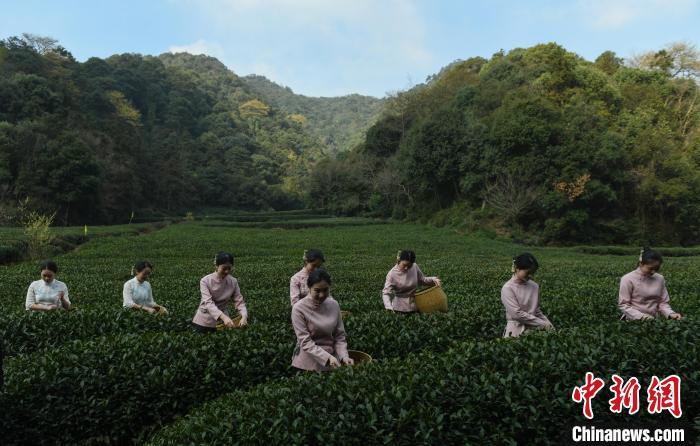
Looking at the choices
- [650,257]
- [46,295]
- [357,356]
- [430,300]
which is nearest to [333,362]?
[357,356]

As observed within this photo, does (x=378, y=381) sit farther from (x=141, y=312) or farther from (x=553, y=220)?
(x=553, y=220)

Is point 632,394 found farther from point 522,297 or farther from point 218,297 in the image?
point 218,297

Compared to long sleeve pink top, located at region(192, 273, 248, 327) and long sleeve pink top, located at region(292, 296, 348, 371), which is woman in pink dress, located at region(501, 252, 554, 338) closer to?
long sleeve pink top, located at region(292, 296, 348, 371)

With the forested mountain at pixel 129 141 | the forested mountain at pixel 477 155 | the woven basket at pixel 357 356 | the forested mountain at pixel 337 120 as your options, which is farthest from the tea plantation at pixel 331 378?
the forested mountain at pixel 337 120

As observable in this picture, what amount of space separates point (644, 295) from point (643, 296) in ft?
0.06

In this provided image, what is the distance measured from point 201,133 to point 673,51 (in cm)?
8673

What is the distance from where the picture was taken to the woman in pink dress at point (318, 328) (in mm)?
4783

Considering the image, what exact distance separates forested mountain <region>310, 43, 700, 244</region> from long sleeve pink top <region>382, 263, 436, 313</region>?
34.4 meters

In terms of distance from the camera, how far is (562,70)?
49.5m

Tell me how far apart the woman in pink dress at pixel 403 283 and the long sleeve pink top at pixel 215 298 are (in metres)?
2.18

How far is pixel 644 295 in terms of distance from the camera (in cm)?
665

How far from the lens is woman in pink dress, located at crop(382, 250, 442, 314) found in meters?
7.09

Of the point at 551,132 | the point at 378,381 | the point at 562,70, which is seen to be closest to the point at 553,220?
the point at 551,132

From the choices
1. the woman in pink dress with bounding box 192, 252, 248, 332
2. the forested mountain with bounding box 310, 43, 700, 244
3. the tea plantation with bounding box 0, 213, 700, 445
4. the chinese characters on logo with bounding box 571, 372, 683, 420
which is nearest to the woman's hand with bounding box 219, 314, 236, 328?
the woman in pink dress with bounding box 192, 252, 248, 332
